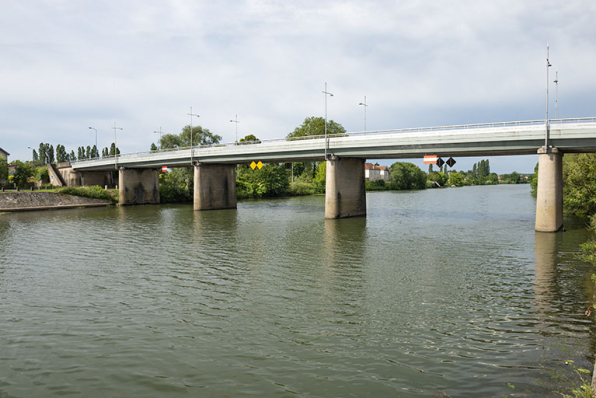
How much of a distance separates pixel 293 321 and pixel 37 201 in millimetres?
62970

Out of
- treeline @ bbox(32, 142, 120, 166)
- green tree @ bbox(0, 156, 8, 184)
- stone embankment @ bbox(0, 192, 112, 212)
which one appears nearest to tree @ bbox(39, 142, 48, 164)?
treeline @ bbox(32, 142, 120, 166)

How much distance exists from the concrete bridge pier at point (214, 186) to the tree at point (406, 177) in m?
85.2

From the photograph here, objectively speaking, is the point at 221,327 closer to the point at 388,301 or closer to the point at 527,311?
the point at 388,301

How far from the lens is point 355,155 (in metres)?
45.8

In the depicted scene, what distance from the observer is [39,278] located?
19172 mm

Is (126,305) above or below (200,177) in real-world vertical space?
below

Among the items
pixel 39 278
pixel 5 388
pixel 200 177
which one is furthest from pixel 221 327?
pixel 200 177

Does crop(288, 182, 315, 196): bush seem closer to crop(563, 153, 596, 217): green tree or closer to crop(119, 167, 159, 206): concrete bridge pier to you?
crop(119, 167, 159, 206): concrete bridge pier

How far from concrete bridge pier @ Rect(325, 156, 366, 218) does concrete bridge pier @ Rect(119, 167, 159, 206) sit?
4352 centimetres

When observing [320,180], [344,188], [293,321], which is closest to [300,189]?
[320,180]

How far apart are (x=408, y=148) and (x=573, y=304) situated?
1108 inches

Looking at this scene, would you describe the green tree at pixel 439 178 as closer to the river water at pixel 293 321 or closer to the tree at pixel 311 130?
the tree at pixel 311 130

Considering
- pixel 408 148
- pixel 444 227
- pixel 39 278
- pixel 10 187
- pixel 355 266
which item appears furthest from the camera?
pixel 10 187

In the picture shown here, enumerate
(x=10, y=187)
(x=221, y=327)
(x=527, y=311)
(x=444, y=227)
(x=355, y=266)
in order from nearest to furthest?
1. (x=221, y=327)
2. (x=527, y=311)
3. (x=355, y=266)
4. (x=444, y=227)
5. (x=10, y=187)
